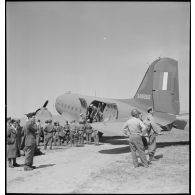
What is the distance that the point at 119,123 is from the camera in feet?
43.8

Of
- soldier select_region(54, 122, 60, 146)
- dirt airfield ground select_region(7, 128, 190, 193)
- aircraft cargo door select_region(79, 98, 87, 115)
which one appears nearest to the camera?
dirt airfield ground select_region(7, 128, 190, 193)

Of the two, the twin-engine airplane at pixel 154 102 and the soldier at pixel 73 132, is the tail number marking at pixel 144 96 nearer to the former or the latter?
the twin-engine airplane at pixel 154 102

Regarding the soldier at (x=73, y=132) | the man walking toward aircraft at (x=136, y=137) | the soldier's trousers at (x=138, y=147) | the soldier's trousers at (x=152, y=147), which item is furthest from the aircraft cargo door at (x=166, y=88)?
the soldier's trousers at (x=138, y=147)

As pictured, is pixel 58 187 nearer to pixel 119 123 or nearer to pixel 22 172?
pixel 22 172

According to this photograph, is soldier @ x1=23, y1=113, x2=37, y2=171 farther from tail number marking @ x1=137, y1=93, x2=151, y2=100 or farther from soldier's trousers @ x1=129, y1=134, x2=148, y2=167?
tail number marking @ x1=137, y1=93, x2=151, y2=100

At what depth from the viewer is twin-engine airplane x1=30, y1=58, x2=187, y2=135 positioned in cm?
1390

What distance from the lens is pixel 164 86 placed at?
598 inches

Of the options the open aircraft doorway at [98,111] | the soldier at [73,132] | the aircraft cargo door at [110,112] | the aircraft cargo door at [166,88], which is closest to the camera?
the aircraft cargo door at [166,88]

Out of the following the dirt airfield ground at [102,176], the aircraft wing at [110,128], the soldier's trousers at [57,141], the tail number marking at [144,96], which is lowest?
the soldier's trousers at [57,141]

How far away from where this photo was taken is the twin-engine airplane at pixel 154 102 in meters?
13.9

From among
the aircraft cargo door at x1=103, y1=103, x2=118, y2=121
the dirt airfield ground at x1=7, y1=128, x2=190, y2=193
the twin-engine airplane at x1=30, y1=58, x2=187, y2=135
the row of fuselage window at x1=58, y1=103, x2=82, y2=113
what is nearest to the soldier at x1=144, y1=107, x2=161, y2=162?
the dirt airfield ground at x1=7, y1=128, x2=190, y2=193

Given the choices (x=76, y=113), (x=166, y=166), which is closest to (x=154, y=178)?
(x=166, y=166)

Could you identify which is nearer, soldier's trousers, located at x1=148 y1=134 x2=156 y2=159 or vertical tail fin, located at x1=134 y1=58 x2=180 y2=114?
soldier's trousers, located at x1=148 y1=134 x2=156 y2=159

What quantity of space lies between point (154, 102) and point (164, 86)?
3.85ft
